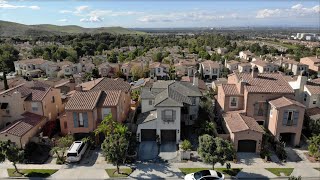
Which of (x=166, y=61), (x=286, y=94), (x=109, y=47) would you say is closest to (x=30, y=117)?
(x=286, y=94)

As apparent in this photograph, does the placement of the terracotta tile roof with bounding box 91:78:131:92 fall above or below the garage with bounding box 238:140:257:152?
above

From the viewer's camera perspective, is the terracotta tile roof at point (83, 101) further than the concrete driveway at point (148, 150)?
Yes

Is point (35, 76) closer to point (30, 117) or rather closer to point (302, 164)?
point (30, 117)

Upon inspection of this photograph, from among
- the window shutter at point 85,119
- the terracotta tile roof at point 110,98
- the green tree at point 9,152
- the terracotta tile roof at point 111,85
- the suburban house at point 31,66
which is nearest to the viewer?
the green tree at point 9,152

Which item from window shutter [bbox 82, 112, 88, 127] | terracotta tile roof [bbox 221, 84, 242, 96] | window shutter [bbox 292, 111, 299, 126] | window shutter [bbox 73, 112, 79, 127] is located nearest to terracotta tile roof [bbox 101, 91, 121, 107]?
window shutter [bbox 82, 112, 88, 127]

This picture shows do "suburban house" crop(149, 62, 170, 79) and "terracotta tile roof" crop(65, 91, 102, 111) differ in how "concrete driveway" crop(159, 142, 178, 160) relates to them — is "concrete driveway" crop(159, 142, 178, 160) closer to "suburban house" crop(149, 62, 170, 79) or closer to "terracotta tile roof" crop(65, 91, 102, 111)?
"terracotta tile roof" crop(65, 91, 102, 111)

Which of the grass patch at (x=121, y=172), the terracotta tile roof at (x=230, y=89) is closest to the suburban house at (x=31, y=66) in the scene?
the terracotta tile roof at (x=230, y=89)

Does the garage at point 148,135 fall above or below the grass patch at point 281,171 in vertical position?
above

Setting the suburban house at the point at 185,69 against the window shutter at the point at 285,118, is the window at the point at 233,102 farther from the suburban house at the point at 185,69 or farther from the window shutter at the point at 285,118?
the suburban house at the point at 185,69

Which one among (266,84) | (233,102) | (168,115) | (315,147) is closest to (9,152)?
(168,115)
